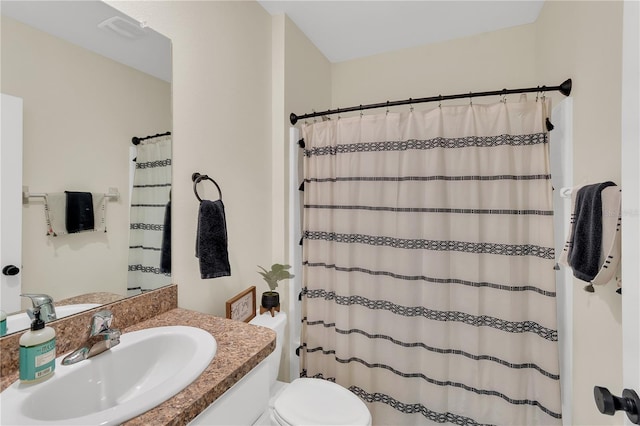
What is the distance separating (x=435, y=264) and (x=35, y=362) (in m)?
1.62

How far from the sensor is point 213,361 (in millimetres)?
828

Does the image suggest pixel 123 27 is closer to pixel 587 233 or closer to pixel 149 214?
pixel 149 214

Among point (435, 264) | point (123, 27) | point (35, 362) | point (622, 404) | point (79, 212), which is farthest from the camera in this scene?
point (435, 264)

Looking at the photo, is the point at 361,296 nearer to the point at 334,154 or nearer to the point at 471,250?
the point at 471,250

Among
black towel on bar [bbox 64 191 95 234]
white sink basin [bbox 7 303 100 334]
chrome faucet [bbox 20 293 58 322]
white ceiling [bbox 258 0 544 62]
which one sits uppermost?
white ceiling [bbox 258 0 544 62]

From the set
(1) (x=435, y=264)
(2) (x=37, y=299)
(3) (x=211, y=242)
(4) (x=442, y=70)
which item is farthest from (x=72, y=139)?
(4) (x=442, y=70)

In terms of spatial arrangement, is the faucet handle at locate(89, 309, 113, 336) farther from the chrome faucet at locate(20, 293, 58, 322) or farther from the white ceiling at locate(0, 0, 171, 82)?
the white ceiling at locate(0, 0, 171, 82)

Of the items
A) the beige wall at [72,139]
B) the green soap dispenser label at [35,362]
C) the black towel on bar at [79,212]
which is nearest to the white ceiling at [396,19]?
the beige wall at [72,139]

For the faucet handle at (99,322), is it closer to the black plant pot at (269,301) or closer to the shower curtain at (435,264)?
the black plant pot at (269,301)

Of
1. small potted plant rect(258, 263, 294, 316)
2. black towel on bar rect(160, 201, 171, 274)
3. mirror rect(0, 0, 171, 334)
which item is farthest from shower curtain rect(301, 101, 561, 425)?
mirror rect(0, 0, 171, 334)

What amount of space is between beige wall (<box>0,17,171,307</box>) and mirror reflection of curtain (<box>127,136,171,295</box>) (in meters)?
0.04

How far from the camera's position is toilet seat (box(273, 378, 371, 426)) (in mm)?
1326

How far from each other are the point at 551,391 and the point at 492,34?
2.26m

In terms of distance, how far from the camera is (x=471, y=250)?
1.53 metres
